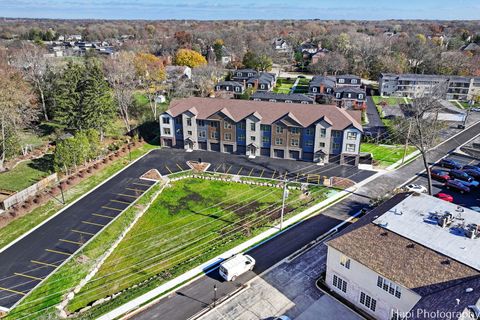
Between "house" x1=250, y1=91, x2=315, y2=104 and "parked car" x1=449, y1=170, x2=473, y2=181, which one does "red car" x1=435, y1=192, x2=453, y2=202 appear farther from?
"house" x1=250, y1=91, x2=315, y2=104

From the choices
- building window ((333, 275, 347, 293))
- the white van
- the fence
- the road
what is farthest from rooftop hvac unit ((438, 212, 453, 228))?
the fence

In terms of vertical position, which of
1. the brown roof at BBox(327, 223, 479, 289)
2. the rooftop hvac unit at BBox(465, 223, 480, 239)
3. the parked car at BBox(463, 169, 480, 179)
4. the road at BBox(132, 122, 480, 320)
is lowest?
the road at BBox(132, 122, 480, 320)

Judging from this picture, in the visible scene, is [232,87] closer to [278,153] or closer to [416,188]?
[278,153]

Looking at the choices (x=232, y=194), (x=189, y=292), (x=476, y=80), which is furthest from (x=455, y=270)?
(x=476, y=80)

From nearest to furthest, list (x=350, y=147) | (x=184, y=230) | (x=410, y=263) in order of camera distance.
A: (x=410, y=263) → (x=184, y=230) → (x=350, y=147)

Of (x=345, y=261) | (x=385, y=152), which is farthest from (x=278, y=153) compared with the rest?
(x=345, y=261)

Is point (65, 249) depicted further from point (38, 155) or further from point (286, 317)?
point (38, 155)
